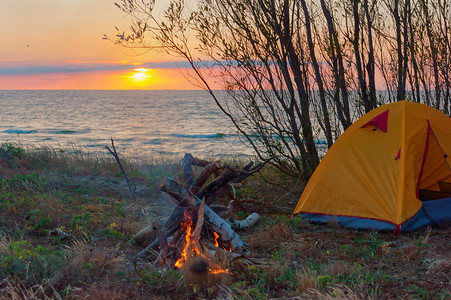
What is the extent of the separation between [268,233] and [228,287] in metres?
2.22

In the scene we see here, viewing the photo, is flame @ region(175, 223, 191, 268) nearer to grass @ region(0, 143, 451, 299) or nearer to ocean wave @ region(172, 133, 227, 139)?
grass @ region(0, 143, 451, 299)

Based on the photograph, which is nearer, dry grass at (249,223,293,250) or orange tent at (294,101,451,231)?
dry grass at (249,223,293,250)

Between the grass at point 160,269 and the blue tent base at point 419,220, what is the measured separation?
116mm

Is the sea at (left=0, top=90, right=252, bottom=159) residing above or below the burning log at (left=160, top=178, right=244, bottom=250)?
below

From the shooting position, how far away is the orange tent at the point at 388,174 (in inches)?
245

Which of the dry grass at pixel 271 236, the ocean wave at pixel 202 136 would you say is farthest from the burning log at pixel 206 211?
the ocean wave at pixel 202 136

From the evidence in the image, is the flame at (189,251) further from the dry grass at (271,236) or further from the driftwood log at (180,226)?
the dry grass at (271,236)

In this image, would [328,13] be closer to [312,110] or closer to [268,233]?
[312,110]

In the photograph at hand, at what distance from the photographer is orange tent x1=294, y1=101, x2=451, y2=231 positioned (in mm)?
6211

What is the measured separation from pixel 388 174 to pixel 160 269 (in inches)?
152

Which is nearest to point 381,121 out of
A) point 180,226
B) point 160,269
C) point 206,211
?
point 206,211

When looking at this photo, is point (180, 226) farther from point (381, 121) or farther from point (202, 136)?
point (202, 136)

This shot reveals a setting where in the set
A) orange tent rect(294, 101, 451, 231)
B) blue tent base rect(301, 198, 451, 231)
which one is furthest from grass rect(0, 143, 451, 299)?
orange tent rect(294, 101, 451, 231)

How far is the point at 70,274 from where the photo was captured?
3.96 meters
